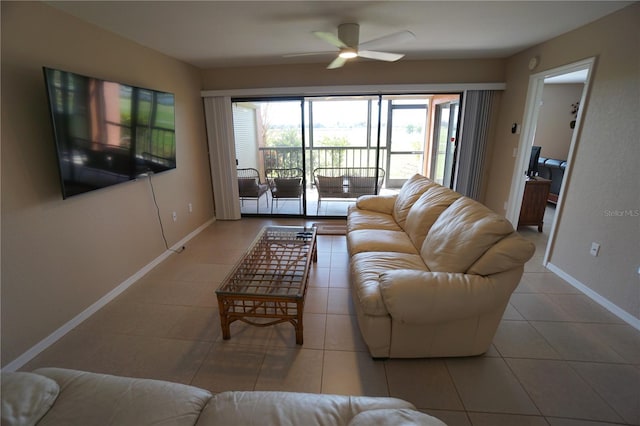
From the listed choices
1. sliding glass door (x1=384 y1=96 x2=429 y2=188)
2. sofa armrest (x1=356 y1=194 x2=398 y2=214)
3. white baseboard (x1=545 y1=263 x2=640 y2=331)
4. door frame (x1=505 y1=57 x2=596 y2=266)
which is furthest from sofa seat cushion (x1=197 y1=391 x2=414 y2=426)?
sliding glass door (x1=384 y1=96 x2=429 y2=188)

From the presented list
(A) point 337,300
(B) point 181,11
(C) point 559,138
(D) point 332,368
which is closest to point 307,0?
(B) point 181,11

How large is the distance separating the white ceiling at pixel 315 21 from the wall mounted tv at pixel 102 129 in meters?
0.53

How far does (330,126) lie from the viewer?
6121mm

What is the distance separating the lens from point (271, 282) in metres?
2.28

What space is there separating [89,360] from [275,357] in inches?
48.3

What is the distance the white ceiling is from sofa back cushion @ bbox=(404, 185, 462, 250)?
1.44 m

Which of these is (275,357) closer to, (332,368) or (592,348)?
(332,368)

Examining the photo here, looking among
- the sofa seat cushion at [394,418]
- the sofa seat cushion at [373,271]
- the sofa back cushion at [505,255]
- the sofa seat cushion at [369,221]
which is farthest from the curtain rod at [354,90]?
the sofa seat cushion at [394,418]

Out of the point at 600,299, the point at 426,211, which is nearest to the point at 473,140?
the point at 426,211

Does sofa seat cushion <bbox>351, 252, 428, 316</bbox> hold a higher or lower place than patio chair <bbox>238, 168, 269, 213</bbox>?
lower

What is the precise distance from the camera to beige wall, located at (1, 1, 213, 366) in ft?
5.94

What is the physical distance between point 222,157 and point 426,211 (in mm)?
3274

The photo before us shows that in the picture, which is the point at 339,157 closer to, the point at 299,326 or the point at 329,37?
the point at 329,37

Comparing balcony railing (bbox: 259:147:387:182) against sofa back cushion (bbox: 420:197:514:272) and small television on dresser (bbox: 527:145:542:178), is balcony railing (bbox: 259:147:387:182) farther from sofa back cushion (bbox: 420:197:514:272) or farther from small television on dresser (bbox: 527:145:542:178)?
sofa back cushion (bbox: 420:197:514:272)
